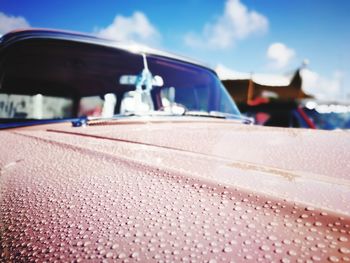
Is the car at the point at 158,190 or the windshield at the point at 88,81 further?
the windshield at the point at 88,81

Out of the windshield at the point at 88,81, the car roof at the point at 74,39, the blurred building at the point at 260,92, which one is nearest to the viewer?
the car roof at the point at 74,39

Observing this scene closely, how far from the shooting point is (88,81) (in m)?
3.23

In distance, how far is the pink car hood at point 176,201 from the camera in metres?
0.58

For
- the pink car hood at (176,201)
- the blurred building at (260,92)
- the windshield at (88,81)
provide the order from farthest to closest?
the blurred building at (260,92) < the windshield at (88,81) < the pink car hood at (176,201)

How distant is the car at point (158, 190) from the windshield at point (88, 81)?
0.12 metres

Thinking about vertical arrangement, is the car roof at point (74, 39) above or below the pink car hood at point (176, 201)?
above

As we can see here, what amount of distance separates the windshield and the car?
120mm

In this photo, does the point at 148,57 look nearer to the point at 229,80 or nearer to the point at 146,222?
the point at 146,222

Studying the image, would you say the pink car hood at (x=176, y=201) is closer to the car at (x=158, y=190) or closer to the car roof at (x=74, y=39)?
the car at (x=158, y=190)

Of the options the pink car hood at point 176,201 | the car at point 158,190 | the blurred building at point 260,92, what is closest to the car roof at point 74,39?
the car at point 158,190

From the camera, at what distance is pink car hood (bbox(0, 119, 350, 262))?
58 centimetres

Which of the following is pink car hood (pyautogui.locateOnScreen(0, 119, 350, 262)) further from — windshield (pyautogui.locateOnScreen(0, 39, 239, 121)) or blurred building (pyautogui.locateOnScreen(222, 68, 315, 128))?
blurred building (pyautogui.locateOnScreen(222, 68, 315, 128))

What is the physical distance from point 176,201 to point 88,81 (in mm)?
2786

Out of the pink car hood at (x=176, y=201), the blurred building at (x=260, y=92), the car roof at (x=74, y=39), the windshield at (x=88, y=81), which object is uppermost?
the blurred building at (x=260, y=92)
